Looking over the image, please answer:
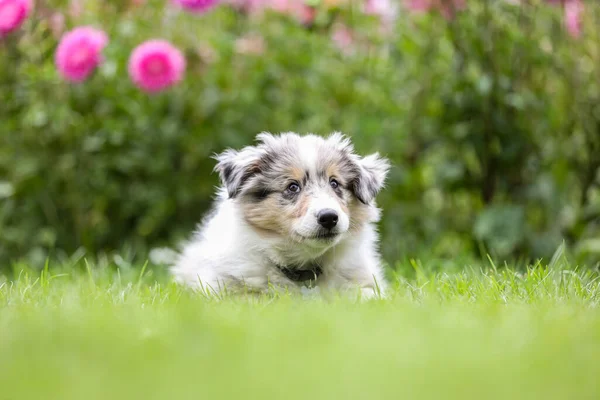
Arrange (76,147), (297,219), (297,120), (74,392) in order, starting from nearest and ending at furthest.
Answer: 1. (74,392)
2. (297,219)
3. (76,147)
4. (297,120)

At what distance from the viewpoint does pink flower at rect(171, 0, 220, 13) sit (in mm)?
5418

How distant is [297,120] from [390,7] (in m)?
1.11

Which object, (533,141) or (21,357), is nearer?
(21,357)

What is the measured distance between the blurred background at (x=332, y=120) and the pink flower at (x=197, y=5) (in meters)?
0.39

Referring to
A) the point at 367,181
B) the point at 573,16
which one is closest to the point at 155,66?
the point at 367,181

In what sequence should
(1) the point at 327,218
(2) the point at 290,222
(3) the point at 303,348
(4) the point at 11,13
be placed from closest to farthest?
(3) the point at 303,348 → (1) the point at 327,218 → (2) the point at 290,222 → (4) the point at 11,13

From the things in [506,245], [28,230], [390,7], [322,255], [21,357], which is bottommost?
[28,230]

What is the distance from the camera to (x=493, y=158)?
5551 mm

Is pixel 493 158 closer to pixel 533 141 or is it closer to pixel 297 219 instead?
pixel 533 141

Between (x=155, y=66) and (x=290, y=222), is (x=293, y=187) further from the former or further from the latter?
(x=155, y=66)

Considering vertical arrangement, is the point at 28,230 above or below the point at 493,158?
below

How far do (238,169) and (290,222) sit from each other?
0.41m

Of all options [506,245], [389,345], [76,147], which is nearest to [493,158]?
[506,245]

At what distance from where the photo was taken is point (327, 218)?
12.1ft
